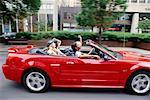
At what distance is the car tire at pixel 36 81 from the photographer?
584cm

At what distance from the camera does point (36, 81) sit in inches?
230

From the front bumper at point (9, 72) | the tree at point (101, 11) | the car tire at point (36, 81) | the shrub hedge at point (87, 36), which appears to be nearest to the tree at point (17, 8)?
the shrub hedge at point (87, 36)

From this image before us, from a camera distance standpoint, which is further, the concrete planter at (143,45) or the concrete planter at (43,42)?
the concrete planter at (43,42)

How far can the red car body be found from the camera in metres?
5.73

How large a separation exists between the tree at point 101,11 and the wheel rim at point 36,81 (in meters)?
16.0

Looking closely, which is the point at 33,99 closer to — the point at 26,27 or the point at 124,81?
the point at 124,81

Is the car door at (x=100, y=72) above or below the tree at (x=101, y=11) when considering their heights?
below

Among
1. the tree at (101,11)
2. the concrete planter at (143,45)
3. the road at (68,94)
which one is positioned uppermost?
the tree at (101,11)

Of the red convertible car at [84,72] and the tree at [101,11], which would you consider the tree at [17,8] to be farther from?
the red convertible car at [84,72]

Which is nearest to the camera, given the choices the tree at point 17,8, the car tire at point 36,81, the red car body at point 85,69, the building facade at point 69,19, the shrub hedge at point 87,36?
the red car body at point 85,69

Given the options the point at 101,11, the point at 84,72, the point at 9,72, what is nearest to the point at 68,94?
the point at 84,72

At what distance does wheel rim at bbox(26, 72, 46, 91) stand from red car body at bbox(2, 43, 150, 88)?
0.17 meters

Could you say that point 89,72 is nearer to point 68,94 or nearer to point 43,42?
point 68,94

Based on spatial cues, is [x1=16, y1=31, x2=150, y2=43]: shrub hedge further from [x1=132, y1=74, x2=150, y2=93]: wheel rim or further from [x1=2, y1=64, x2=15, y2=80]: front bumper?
[x1=2, y1=64, x2=15, y2=80]: front bumper
